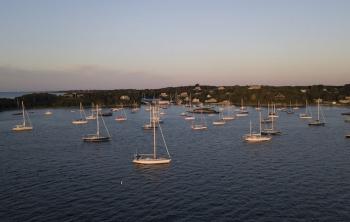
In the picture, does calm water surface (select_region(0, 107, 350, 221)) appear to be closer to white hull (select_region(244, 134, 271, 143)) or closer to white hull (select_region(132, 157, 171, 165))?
white hull (select_region(132, 157, 171, 165))

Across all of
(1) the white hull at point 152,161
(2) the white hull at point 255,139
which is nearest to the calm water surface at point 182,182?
(1) the white hull at point 152,161

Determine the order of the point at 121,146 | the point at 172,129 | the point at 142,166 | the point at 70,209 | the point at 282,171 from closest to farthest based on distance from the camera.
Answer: the point at 70,209
the point at 282,171
the point at 142,166
the point at 121,146
the point at 172,129

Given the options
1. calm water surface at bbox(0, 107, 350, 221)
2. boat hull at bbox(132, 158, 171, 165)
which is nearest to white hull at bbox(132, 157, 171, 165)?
boat hull at bbox(132, 158, 171, 165)

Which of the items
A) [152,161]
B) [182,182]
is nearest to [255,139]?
[152,161]

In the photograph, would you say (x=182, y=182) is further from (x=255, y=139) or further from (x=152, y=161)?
(x=255, y=139)

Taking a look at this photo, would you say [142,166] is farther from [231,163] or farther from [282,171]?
[282,171]

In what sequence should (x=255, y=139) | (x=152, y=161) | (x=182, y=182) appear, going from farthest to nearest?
1. (x=255, y=139)
2. (x=152, y=161)
3. (x=182, y=182)

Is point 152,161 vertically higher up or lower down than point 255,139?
lower down

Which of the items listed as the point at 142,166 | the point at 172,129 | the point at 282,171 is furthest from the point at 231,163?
the point at 172,129
